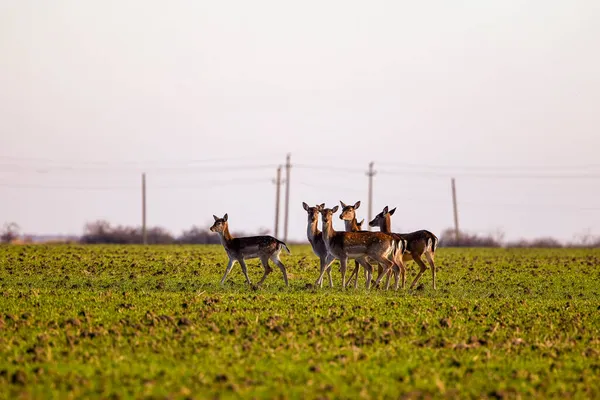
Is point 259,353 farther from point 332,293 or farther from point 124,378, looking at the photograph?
point 332,293

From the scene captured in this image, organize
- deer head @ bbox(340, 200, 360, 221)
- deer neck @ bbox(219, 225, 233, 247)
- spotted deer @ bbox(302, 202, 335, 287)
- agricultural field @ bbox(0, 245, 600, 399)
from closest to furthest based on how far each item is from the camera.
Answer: agricultural field @ bbox(0, 245, 600, 399) → spotted deer @ bbox(302, 202, 335, 287) → deer neck @ bbox(219, 225, 233, 247) → deer head @ bbox(340, 200, 360, 221)

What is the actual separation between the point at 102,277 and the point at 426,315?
13.2m

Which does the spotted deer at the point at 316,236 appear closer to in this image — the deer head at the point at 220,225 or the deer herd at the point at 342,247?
the deer herd at the point at 342,247

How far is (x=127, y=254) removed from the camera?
39.8 meters

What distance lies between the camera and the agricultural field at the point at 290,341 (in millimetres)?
11023

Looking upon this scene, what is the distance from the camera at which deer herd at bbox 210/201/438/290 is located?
2441cm

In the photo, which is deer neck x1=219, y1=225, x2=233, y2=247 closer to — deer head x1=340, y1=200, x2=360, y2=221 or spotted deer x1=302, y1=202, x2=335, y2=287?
spotted deer x1=302, y1=202, x2=335, y2=287

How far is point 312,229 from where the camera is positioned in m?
25.7

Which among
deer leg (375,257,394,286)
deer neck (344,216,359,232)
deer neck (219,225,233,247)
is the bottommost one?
deer leg (375,257,394,286)

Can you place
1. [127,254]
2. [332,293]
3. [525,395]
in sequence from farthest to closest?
1. [127,254]
2. [332,293]
3. [525,395]

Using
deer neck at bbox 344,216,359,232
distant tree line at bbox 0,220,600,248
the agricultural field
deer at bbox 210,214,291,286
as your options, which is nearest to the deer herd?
deer at bbox 210,214,291,286

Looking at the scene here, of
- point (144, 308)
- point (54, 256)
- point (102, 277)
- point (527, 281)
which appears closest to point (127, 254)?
point (54, 256)

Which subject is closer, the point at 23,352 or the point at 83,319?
the point at 23,352

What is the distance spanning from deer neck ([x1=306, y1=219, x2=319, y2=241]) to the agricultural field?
1616mm
